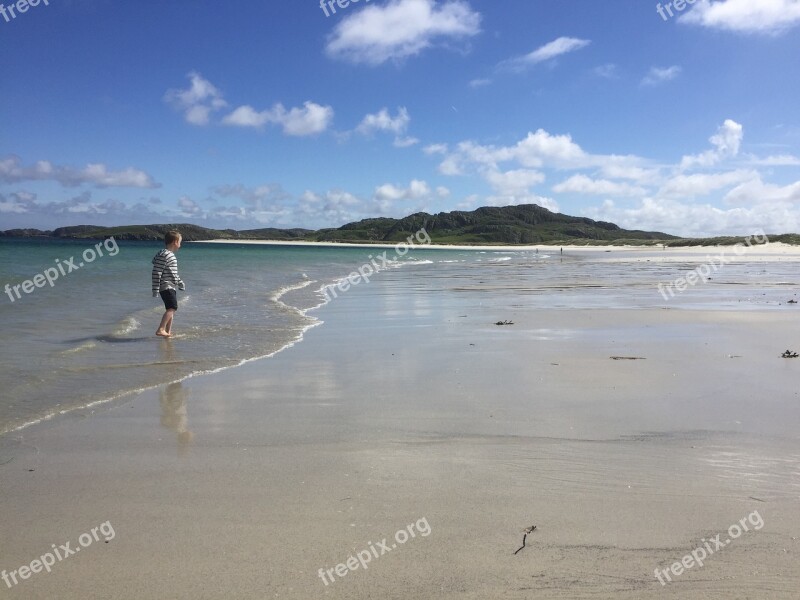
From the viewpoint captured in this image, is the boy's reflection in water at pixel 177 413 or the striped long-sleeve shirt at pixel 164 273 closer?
the boy's reflection in water at pixel 177 413

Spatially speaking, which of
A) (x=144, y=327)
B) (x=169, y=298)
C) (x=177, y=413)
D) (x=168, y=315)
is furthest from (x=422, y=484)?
(x=144, y=327)

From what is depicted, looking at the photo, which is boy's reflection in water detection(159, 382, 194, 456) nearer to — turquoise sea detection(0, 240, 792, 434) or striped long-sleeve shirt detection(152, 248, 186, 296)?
turquoise sea detection(0, 240, 792, 434)

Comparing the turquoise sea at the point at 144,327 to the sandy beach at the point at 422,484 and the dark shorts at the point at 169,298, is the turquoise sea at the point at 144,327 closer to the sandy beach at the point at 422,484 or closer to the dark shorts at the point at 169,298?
the dark shorts at the point at 169,298

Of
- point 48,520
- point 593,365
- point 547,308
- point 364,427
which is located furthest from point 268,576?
point 547,308

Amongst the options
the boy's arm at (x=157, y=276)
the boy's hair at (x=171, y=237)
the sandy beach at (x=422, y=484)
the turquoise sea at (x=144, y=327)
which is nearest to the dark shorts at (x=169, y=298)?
the boy's arm at (x=157, y=276)

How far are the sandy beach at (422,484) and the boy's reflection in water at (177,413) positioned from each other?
4 centimetres

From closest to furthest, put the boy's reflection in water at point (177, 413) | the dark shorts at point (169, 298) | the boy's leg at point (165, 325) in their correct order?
the boy's reflection in water at point (177, 413), the boy's leg at point (165, 325), the dark shorts at point (169, 298)

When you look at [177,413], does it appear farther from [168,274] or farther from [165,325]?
[168,274]

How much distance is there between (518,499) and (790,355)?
7.09 meters

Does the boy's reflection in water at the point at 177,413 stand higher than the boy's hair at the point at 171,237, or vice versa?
the boy's hair at the point at 171,237

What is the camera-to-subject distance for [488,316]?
15016mm

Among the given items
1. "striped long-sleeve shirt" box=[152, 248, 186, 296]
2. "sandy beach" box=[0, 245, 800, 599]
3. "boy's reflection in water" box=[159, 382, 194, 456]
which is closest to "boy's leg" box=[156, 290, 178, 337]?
"striped long-sleeve shirt" box=[152, 248, 186, 296]

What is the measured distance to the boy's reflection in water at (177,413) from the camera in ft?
18.2

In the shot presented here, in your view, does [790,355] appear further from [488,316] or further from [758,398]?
[488,316]
